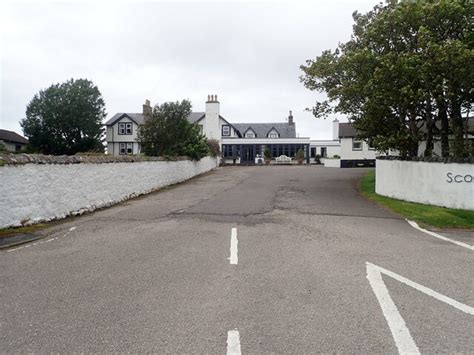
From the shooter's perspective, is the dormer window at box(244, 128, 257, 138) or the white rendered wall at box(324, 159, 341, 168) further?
the dormer window at box(244, 128, 257, 138)

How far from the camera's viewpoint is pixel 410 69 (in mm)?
12172

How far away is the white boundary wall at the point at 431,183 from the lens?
12352 mm

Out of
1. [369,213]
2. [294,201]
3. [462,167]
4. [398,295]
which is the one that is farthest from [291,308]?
[462,167]

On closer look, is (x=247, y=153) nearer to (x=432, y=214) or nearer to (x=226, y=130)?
(x=226, y=130)

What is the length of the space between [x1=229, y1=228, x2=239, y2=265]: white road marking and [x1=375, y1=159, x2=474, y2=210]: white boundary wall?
8723 mm

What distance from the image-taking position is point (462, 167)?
12.4 meters

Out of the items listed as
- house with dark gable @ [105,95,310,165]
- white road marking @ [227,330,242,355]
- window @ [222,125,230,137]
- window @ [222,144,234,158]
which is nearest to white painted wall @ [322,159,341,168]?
house with dark gable @ [105,95,310,165]

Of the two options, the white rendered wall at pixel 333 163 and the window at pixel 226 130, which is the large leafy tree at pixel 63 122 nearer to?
the window at pixel 226 130

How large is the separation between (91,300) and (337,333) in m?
3.19

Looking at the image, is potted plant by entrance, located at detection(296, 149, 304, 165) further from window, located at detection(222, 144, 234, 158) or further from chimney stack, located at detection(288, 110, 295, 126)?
chimney stack, located at detection(288, 110, 295, 126)

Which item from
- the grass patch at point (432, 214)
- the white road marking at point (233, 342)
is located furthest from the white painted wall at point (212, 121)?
the white road marking at point (233, 342)

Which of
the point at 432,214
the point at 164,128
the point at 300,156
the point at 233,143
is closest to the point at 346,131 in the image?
the point at 300,156

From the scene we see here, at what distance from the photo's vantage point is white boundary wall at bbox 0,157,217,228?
9.03m

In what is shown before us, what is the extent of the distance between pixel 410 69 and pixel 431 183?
4.42 meters
